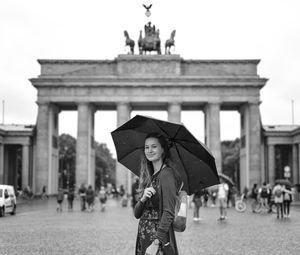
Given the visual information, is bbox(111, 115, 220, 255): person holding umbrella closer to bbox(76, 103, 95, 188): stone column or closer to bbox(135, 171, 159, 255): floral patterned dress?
bbox(135, 171, 159, 255): floral patterned dress

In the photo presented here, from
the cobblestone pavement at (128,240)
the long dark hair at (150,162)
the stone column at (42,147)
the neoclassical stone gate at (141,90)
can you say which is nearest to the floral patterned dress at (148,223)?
the long dark hair at (150,162)

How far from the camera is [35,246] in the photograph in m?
16.0

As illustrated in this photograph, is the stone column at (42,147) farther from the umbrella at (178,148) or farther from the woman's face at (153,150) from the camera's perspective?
the woman's face at (153,150)

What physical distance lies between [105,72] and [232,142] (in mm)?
76982

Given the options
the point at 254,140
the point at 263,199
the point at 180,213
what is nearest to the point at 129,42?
the point at 254,140

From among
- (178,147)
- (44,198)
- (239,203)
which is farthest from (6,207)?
(44,198)

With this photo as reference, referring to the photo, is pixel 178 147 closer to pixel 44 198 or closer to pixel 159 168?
pixel 159 168

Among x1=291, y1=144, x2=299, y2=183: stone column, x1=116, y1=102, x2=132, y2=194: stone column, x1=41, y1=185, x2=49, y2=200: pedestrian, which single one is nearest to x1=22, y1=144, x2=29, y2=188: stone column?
x1=41, y1=185, x2=49, y2=200: pedestrian

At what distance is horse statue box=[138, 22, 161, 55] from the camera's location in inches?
2923

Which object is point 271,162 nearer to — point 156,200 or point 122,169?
point 122,169

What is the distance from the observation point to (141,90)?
73312mm

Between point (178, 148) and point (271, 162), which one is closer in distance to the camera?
point (178, 148)

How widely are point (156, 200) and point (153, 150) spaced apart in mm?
553

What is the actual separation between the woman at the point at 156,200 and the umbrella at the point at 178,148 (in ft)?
0.56
